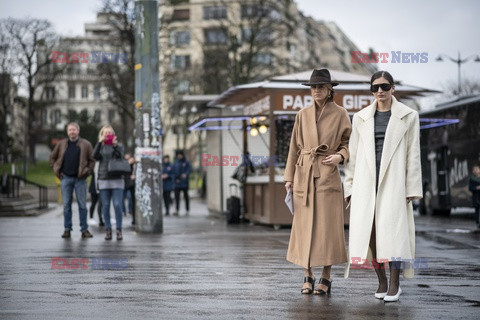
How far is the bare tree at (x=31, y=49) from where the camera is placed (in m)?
62.8

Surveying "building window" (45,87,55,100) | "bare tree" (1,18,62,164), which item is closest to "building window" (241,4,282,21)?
"bare tree" (1,18,62,164)

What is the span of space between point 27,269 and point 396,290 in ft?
14.5

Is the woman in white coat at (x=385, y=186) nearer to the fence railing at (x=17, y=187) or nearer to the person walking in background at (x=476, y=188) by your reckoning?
the person walking in background at (x=476, y=188)

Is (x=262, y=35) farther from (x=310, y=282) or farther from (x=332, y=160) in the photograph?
(x=310, y=282)

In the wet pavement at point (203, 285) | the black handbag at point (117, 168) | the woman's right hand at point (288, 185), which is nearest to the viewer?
the wet pavement at point (203, 285)

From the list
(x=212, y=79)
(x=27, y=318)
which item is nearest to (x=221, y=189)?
(x=27, y=318)

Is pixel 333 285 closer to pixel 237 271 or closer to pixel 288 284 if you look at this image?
pixel 288 284

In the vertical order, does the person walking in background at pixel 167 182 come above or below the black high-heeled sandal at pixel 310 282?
above

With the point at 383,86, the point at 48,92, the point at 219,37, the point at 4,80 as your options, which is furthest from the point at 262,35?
the point at 383,86

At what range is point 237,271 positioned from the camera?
1045 centimetres

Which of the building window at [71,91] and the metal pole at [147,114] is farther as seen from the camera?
the building window at [71,91]

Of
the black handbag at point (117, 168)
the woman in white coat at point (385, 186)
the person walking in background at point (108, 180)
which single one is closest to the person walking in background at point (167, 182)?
the person walking in background at point (108, 180)

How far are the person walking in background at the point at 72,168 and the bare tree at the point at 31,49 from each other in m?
47.3

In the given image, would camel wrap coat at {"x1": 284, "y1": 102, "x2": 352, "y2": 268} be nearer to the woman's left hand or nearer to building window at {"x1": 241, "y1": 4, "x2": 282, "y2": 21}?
the woman's left hand
